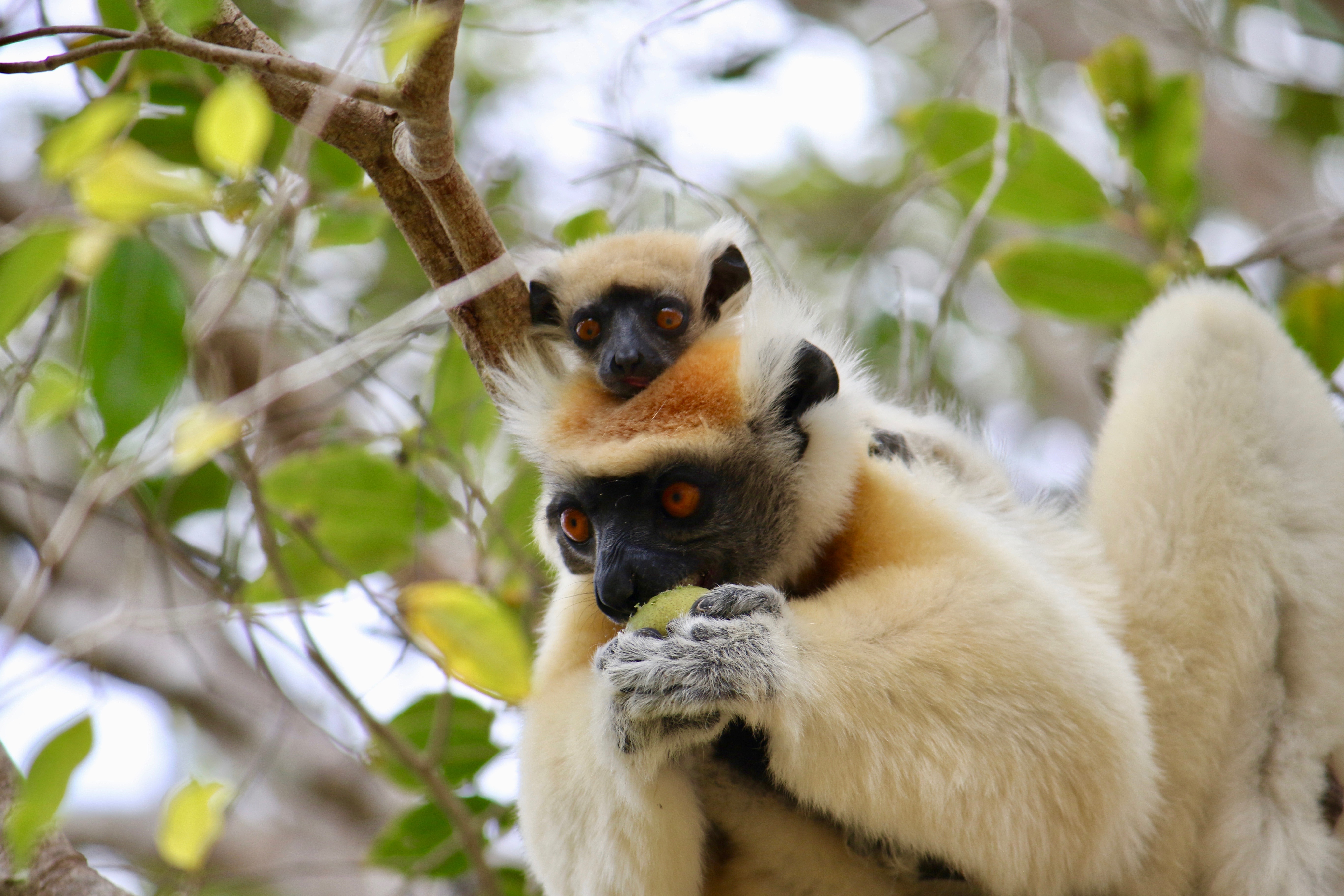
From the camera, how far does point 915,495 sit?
3.27 m

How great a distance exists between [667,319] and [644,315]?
0.32 ft

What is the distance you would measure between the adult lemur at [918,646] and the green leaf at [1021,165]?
1.49 meters

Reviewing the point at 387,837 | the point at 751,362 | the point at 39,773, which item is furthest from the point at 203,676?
the point at 751,362

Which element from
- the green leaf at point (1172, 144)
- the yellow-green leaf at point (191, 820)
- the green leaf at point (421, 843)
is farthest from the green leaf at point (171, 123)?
the green leaf at point (1172, 144)

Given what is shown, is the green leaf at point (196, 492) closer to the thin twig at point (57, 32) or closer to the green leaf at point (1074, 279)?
the thin twig at point (57, 32)

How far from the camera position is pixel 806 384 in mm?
3338

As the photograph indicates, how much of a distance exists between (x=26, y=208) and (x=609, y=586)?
19.6 feet

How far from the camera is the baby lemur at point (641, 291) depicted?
434 cm

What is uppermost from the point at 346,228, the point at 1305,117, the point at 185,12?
the point at 185,12

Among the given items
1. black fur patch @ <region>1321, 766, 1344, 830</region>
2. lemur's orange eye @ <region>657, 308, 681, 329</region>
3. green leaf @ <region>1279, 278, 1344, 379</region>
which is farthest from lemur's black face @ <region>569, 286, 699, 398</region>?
green leaf @ <region>1279, 278, 1344, 379</region>

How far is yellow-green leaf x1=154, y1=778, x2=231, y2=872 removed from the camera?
3020 millimetres

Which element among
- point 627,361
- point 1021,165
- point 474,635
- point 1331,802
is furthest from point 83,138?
point 1021,165

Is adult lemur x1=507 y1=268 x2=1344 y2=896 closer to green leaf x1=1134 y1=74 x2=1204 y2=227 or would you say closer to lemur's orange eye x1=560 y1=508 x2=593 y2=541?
lemur's orange eye x1=560 y1=508 x2=593 y2=541

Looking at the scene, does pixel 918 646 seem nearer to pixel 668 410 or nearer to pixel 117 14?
pixel 668 410
